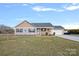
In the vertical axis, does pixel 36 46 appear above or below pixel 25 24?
below

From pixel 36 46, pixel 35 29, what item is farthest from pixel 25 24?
pixel 36 46

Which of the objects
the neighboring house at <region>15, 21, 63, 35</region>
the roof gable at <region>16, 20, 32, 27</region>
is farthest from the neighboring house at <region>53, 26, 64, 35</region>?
the roof gable at <region>16, 20, 32, 27</region>

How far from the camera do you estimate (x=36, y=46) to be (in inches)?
179

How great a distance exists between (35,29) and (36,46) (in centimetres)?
20

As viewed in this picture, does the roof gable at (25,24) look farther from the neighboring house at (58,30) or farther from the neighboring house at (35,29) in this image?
the neighboring house at (58,30)

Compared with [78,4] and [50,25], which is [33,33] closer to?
[50,25]

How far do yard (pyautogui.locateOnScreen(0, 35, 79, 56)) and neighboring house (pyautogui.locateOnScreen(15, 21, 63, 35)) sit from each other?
6cm

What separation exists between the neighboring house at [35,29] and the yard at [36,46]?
6 centimetres

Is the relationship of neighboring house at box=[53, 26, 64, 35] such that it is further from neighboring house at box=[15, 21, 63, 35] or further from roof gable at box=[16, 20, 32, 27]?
roof gable at box=[16, 20, 32, 27]

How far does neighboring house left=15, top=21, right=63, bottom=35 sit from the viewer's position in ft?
14.9

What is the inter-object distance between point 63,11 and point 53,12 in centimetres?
11

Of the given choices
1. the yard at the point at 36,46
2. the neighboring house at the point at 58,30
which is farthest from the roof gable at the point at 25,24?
the neighboring house at the point at 58,30

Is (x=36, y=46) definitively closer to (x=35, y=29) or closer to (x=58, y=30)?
(x=35, y=29)

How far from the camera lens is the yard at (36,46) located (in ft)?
14.8
